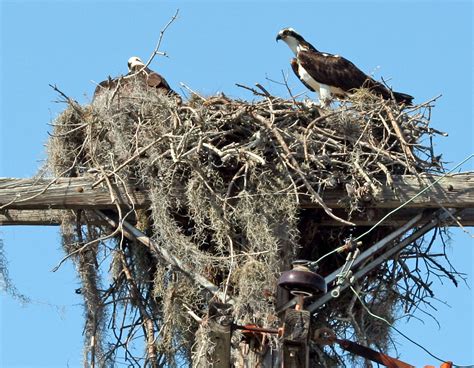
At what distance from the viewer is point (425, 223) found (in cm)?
883

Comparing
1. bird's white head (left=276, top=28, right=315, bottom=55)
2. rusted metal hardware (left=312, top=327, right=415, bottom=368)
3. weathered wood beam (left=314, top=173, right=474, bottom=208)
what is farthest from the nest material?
bird's white head (left=276, top=28, right=315, bottom=55)

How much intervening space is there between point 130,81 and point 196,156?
1.11 m

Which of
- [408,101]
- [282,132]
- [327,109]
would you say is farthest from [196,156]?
[408,101]

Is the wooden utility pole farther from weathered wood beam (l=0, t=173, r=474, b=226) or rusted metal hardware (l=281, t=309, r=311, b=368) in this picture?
rusted metal hardware (l=281, t=309, r=311, b=368)

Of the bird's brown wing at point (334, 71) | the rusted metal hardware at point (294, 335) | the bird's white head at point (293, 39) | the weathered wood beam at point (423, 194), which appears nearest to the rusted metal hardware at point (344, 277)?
the rusted metal hardware at point (294, 335)

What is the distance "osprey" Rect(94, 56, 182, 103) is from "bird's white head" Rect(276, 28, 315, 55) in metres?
1.75

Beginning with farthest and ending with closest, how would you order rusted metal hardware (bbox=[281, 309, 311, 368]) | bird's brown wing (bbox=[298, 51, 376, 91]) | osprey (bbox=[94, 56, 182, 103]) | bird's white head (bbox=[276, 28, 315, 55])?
bird's white head (bbox=[276, 28, 315, 55]) < bird's brown wing (bbox=[298, 51, 376, 91]) < osprey (bbox=[94, 56, 182, 103]) < rusted metal hardware (bbox=[281, 309, 311, 368])

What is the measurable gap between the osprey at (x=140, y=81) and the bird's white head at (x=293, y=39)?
5.75 ft

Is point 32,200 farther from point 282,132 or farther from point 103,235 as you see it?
point 282,132

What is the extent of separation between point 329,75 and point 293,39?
1.09 metres

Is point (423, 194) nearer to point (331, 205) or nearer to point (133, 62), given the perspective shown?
point (331, 205)

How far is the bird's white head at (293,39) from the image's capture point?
39.3 ft

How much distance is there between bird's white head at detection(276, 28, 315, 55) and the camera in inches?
472

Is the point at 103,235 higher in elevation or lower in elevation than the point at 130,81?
lower
